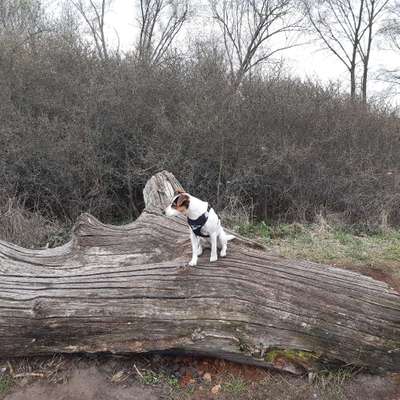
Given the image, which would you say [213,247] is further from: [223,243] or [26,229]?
[26,229]

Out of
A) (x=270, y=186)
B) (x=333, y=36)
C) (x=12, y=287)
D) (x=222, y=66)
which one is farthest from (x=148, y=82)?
(x=333, y=36)

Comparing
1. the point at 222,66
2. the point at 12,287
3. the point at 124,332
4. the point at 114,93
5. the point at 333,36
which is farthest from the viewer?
the point at 333,36

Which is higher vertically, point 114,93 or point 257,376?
point 114,93

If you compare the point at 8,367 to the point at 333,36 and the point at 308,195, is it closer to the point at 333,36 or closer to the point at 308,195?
the point at 308,195

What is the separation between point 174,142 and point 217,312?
5.74 m

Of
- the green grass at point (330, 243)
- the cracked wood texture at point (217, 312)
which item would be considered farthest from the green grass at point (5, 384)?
the green grass at point (330, 243)

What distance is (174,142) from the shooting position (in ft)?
27.2

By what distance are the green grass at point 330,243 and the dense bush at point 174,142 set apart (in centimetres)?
102

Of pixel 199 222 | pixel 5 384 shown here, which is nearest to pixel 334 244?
pixel 199 222

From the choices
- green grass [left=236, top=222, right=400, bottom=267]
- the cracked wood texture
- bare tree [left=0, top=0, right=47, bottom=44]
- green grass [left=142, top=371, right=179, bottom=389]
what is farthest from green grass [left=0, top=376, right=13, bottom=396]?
bare tree [left=0, top=0, right=47, bottom=44]

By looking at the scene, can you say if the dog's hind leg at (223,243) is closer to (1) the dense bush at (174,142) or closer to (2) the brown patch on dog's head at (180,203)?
(2) the brown patch on dog's head at (180,203)

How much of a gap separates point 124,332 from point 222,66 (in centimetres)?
813

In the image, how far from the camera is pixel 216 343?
3023 mm

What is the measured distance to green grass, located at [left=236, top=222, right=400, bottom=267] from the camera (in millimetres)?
5557
